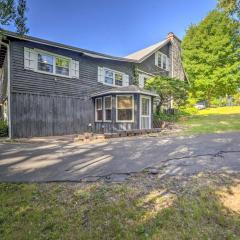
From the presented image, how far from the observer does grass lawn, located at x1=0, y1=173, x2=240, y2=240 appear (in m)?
2.84

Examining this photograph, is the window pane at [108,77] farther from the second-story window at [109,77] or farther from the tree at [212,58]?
the tree at [212,58]

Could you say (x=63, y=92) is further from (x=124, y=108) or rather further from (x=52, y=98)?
(x=124, y=108)

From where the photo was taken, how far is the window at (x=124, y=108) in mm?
13906

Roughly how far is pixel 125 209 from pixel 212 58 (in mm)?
28917

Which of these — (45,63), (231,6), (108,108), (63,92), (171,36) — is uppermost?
(171,36)

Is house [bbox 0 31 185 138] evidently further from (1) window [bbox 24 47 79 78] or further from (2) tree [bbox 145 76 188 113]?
(2) tree [bbox 145 76 188 113]

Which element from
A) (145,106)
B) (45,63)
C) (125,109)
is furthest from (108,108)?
(45,63)

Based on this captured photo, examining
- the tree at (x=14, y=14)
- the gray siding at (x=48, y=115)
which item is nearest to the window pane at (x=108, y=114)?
the gray siding at (x=48, y=115)

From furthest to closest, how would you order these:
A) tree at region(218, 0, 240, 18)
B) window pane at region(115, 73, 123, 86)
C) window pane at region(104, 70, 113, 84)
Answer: window pane at region(115, 73, 123, 86)
window pane at region(104, 70, 113, 84)
tree at region(218, 0, 240, 18)

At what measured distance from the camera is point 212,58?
2773 centimetres

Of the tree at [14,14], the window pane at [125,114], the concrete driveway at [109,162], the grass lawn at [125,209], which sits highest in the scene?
the tree at [14,14]

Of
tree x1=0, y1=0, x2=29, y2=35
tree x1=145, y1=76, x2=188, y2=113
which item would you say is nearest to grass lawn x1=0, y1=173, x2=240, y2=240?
tree x1=0, y1=0, x2=29, y2=35

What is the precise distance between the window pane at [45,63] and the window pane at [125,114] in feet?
16.9

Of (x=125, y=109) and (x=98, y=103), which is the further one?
(x=98, y=103)
